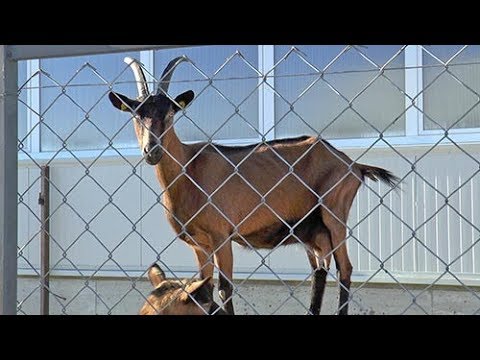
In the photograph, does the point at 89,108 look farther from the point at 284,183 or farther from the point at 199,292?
the point at 199,292

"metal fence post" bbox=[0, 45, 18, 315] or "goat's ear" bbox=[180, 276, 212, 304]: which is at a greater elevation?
"metal fence post" bbox=[0, 45, 18, 315]

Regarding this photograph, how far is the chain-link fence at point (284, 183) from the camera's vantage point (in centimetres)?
589

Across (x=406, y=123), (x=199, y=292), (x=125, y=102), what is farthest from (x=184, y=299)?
(x=406, y=123)

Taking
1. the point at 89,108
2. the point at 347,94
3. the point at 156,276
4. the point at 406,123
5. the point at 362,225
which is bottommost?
the point at 156,276

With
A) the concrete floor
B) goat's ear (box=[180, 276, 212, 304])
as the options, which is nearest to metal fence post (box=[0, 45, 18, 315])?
goat's ear (box=[180, 276, 212, 304])

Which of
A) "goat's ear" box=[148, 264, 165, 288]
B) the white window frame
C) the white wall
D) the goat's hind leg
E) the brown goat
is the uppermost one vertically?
the white window frame

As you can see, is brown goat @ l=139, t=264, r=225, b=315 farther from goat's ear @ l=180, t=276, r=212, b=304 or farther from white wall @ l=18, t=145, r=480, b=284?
white wall @ l=18, t=145, r=480, b=284

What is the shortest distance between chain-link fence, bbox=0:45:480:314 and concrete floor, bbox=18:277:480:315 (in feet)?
0.05

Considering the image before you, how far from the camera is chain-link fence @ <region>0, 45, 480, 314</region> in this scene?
5.89m

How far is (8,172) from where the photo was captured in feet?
6.99

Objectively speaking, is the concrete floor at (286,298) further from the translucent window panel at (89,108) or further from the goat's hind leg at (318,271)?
the translucent window panel at (89,108)

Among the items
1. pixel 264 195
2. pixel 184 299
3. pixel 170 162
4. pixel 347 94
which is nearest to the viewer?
pixel 184 299

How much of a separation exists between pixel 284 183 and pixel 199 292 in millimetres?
3162
